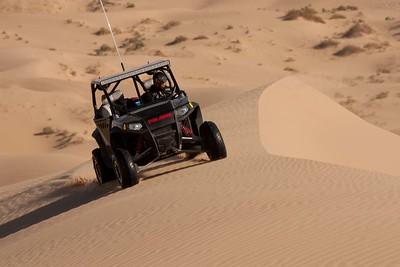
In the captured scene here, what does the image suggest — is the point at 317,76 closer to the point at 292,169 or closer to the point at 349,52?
the point at 349,52

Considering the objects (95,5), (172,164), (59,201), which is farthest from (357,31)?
(59,201)

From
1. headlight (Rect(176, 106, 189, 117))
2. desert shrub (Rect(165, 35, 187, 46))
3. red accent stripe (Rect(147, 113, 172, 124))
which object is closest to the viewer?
red accent stripe (Rect(147, 113, 172, 124))

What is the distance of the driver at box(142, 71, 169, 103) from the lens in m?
11.4

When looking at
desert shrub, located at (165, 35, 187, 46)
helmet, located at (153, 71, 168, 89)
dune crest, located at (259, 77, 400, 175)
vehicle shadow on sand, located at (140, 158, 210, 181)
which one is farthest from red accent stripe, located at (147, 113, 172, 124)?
desert shrub, located at (165, 35, 187, 46)

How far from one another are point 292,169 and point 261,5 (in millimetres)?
38853

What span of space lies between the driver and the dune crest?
2.92m

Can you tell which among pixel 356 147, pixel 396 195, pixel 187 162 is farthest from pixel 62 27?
pixel 396 195

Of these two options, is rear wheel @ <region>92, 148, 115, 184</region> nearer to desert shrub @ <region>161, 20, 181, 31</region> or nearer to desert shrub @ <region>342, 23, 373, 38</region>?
desert shrub @ <region>342, 23, 373, 38</region>

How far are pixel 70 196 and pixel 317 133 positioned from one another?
6615 millimetres

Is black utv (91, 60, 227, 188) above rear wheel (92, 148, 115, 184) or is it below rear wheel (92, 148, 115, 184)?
above

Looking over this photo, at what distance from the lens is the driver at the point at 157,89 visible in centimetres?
1142

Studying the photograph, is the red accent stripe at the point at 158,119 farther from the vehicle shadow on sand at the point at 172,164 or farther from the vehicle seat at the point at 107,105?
the vehicle shadow on sand at the point at 172,164

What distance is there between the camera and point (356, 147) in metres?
17.3

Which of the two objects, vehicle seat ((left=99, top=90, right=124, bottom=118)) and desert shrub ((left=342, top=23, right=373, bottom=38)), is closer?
vehicle seat ((left=99, top=90, right=124, bottom=118))
